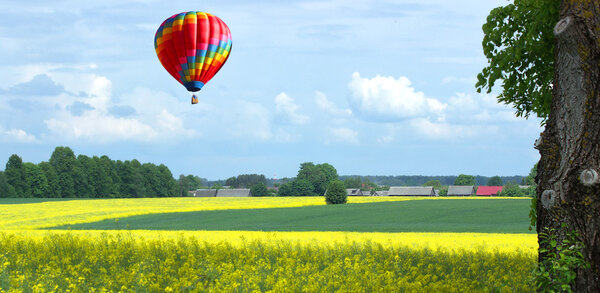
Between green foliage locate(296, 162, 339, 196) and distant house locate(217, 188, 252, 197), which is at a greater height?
green foliage locate(296, 162, 339, 196)

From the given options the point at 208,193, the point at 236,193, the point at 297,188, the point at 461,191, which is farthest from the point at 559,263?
the point at 461,191

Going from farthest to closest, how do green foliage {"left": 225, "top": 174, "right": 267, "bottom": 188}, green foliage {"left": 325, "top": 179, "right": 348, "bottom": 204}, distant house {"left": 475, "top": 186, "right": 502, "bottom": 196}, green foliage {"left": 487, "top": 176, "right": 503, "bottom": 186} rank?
green foliage {"left": 225, "top": 174, "right": 267, "bottom": 188}
green foliage {"left": 487, "top": 176, "right": 503, "bottom": 186}
distant house {"left": 475, "top": 186, "right": 502, "bottom": 196}
green foliage {"left": 325, "top": 179, "right": 348, "bottom": 204}

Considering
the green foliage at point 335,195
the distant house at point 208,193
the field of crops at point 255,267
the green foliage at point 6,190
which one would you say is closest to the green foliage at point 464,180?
the distant house at point 208,193

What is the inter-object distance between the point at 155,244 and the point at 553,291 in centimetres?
959

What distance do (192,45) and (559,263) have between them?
25234 mm

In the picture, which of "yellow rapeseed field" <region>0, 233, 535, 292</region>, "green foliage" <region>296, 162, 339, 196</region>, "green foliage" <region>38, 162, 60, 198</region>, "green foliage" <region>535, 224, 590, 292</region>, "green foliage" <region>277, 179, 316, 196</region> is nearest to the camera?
"green foliage" <region>535, 224, 590, 292</region>

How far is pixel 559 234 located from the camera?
8.17 m

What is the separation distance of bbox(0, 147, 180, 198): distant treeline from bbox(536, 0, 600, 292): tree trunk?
102 metres

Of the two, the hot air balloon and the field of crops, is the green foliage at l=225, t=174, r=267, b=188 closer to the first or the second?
the hot air balloon

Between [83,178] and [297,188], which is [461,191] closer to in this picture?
[297,188]

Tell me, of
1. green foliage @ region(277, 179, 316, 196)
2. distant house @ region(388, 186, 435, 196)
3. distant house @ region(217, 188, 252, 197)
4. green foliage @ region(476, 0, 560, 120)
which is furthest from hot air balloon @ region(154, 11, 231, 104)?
distant house @ region(388, 186, 435, 196)

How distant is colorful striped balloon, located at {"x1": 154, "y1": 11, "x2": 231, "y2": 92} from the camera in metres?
30.7

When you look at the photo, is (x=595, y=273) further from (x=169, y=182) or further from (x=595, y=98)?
(x=169, y=182)

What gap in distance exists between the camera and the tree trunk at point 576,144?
312 inches
